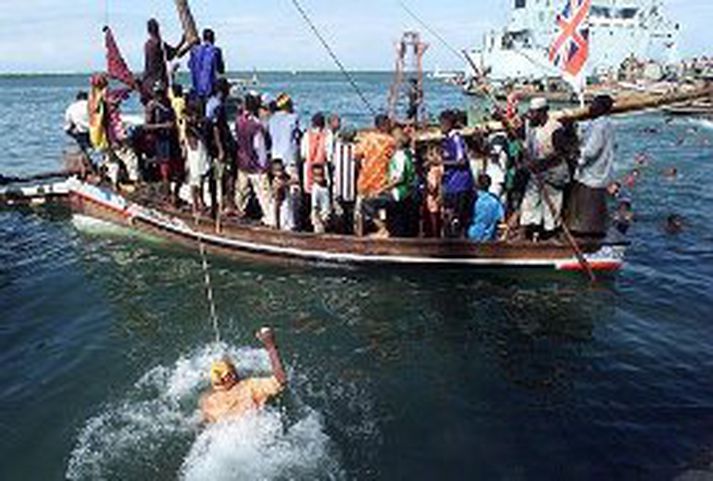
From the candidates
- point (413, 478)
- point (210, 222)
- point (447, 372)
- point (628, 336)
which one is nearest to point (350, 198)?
point (210, 222)

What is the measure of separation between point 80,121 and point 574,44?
10957 millimetres

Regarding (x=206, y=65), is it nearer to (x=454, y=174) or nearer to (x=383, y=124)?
(x=383, y=124)

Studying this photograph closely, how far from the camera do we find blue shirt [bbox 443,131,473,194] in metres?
13.3

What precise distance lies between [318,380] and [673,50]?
76.6 metres

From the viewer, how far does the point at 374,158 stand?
1349 centimetres

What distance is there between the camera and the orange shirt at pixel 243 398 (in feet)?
27.2

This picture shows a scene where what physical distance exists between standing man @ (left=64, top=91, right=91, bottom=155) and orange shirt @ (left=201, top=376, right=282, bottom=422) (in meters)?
10.4

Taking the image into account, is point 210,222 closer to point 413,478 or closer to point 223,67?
point 223,67

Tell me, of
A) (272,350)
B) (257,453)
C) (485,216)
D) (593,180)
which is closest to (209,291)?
(257,453)

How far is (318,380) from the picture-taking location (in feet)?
34.2

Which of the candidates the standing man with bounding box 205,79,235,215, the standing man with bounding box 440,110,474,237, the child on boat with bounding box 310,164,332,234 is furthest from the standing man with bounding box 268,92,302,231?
the standing man with bounding box 440,110,474,237

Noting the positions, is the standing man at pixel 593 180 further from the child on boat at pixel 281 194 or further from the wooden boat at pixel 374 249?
the child on boat at pixel 281 194

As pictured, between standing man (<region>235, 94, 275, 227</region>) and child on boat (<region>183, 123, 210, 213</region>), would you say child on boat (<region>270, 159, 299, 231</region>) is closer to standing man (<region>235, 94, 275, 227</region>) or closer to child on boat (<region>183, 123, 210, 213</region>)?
standing man (<region>235, 94, 275, 227</region>)

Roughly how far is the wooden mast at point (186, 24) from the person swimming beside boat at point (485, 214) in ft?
21.3
